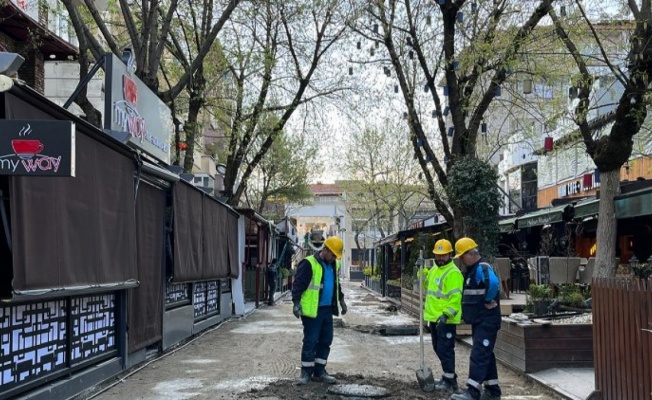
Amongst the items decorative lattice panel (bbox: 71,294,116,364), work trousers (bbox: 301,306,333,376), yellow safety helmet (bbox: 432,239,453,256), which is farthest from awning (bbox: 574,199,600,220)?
decorative lattice panel (bbox: 71,294,116,364)

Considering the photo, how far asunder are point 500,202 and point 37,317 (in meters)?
12.2

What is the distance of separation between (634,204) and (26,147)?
10207mm

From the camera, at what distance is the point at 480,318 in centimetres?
777

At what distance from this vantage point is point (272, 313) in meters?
21.1

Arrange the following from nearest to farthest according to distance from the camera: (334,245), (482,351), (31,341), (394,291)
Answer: (31,341) < (482,351) < (334,245) < (394,291)

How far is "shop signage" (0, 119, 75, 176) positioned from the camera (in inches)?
205

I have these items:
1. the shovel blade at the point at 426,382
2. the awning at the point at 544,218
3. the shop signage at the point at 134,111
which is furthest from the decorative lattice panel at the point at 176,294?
the awning at the point at 544,218

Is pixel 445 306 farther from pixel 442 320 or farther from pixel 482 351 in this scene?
pixel 482 351

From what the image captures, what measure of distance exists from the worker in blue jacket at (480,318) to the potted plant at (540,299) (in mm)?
3124

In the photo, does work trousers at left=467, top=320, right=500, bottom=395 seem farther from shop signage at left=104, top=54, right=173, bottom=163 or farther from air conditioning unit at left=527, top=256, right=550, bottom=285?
air conditioning unit at left=527, top=256, right=550, bottom=285

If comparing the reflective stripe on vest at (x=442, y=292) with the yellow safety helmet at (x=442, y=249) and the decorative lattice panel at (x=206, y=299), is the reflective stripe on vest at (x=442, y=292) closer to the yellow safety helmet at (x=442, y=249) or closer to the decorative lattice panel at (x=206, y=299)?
the yellow safety helmet at (x=442, y=249)

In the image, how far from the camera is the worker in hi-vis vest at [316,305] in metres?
8.91

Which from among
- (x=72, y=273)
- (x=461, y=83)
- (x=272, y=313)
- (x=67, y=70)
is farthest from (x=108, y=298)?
(x=67, y=70)

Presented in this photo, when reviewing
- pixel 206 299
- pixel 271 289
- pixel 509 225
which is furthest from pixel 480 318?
pixel 271 289
